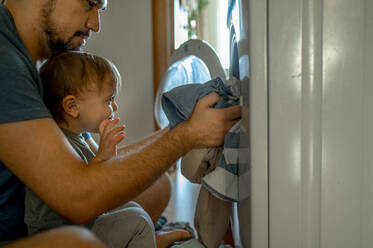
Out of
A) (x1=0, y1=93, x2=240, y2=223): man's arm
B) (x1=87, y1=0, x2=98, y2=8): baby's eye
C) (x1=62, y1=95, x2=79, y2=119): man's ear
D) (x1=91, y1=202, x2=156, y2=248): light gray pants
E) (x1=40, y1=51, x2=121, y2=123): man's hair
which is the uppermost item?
(x1=87, y1=0, x2=98, y2=8): baby's eye

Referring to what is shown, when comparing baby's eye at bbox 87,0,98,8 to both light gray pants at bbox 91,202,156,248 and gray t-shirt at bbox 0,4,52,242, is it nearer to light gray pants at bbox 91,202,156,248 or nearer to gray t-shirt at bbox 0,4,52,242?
gray t-shirt at bbox 0,4,52,242

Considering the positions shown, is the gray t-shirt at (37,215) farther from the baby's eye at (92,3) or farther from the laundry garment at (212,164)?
the baby's eye at (92,3)

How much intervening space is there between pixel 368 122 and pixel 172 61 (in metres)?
1.26

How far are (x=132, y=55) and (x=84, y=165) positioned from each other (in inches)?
79.4

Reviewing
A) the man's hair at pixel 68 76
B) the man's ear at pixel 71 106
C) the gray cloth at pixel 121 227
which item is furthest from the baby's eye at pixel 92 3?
the gray cloth at pixel 121 227

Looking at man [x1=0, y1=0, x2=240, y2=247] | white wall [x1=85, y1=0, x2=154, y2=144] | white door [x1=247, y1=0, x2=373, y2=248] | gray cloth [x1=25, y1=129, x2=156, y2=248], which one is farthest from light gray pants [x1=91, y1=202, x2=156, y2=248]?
white wall [x1=85, y1=0, x2=154, y2=144]

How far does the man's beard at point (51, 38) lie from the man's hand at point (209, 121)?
0.45m

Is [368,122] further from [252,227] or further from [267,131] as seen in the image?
[252,227]

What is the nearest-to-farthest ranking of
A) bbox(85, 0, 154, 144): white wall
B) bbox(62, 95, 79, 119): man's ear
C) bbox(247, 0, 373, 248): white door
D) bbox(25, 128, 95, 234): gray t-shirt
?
1. bbox(247, 0, 373, 248): white door
2. bbox(25, 128, 95, 234): gray t-shirt
3. bbox(62, 95, 79, 119): man's ear
4. bbox(85, 0, 154, 144): white wall

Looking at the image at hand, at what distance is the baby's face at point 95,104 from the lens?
93 cm

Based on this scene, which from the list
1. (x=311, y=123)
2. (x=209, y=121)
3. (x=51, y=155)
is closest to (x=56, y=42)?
(x=51, y=155)

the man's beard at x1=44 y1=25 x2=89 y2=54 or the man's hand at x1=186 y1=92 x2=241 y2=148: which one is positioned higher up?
the man's beard at x1=44 y1=25 x2=89 y2=54

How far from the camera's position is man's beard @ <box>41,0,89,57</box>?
0.87 m

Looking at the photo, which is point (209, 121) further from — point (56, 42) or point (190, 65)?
point (190, 65)
